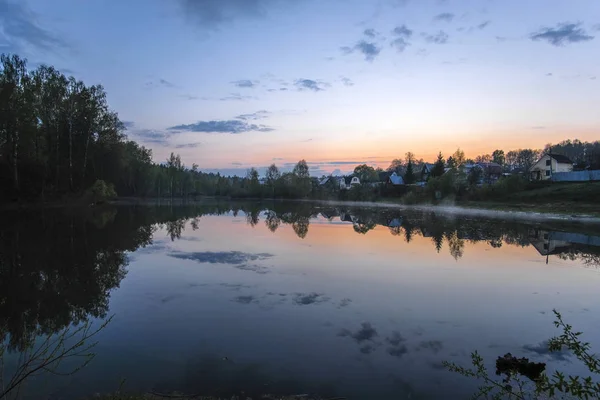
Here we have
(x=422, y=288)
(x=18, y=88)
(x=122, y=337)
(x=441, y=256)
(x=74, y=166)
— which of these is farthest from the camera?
(x=74, y=166)

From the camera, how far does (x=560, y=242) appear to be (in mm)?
23531

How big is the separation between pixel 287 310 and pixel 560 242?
→ 73.9 ft

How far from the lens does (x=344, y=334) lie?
8.02m

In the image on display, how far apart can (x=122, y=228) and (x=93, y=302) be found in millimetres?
17776

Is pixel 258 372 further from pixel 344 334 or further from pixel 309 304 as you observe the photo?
pixel 309 304

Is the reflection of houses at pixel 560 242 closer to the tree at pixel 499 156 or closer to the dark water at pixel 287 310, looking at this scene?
the dark water at pixel 287 310

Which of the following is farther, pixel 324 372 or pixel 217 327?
pixel 217 327

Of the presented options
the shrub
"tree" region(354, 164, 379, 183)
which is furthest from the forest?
"tree" region(354, 164, 379, 183)

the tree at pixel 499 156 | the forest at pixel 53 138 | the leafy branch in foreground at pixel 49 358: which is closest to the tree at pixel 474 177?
the forest at pixel 53 138

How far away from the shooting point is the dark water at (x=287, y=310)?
6.14 meters

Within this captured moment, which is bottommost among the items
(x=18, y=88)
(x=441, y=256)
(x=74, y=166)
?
(x=441, y=256)

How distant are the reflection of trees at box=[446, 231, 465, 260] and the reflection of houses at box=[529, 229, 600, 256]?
13.6 ft

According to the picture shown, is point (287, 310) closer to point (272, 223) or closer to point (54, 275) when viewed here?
point (54, 275)

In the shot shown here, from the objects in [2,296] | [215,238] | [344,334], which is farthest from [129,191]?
[344,334]
